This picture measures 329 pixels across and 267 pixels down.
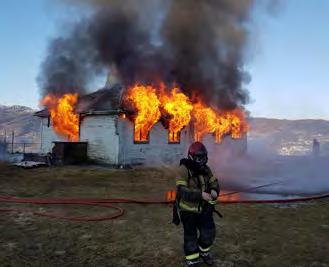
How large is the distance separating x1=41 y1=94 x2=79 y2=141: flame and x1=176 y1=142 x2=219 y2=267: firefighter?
16947mm

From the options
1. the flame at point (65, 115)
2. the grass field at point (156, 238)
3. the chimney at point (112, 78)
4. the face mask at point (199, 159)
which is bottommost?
the grass field at point (156, 238)

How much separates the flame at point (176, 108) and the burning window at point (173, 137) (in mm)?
73

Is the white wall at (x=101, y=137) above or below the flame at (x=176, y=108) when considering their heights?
below

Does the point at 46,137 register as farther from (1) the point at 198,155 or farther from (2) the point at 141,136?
(1) the point at 198,155

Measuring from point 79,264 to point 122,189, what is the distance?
7.39 m

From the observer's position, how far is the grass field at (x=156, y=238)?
5.29 metres

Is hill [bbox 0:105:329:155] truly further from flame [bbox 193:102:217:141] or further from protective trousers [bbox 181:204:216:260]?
protective trousers [bbox 181:204:216:260]

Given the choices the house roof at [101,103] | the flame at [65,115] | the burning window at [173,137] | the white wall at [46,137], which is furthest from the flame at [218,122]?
the white wall at [46,137]

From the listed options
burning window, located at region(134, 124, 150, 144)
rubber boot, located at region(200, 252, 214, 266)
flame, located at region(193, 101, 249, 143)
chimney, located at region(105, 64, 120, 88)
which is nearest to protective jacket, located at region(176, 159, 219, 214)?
rubber boot, located at region(200, 252, 214, 266)

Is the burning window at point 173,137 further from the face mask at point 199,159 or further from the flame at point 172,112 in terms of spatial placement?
the face mask at point 199,159

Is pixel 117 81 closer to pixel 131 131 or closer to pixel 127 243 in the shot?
pixel 131 131

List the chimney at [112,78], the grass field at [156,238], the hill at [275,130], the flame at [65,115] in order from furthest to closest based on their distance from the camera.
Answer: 1. the hill at [275,130]
2. the chimney at [112,78]
3. the flame at [65,115]
4. the grass field at [156,238]

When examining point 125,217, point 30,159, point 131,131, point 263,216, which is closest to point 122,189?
point 125,217

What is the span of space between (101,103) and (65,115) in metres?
2.57
